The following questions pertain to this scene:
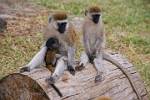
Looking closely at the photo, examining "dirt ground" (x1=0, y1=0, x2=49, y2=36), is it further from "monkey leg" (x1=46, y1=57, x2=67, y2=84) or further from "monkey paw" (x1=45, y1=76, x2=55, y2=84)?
"monkey paw" (x1=45, y1=76, x2=55, y2=84)

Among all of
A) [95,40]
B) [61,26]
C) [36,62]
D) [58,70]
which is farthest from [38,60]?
[95,40]

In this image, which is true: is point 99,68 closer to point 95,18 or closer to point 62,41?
point 62,41

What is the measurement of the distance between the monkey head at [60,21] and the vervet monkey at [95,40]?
68cm

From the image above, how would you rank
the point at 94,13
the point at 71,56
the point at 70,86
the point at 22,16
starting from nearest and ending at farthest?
the point at 70,86, the point at 71,56, the point at 94,13, the point at 22,16

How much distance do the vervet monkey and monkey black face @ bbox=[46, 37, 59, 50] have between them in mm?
531

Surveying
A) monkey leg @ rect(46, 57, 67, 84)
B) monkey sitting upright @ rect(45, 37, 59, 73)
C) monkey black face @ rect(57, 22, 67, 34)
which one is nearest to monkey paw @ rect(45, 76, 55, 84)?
monkey leg @ rect(46, 57, 67, 84)

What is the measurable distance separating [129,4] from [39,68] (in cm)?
1087

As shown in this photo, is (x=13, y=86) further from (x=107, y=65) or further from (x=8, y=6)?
(x=8, y=6)

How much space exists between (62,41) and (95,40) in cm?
104

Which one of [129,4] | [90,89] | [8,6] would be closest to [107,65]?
[90,89]

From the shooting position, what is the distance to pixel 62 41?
8.66m

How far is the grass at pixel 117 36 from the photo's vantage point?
37.6ft

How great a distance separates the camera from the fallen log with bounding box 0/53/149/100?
759cm

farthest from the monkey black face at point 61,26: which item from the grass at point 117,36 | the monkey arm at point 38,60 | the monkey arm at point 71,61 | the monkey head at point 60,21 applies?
the grass at point 117,36
